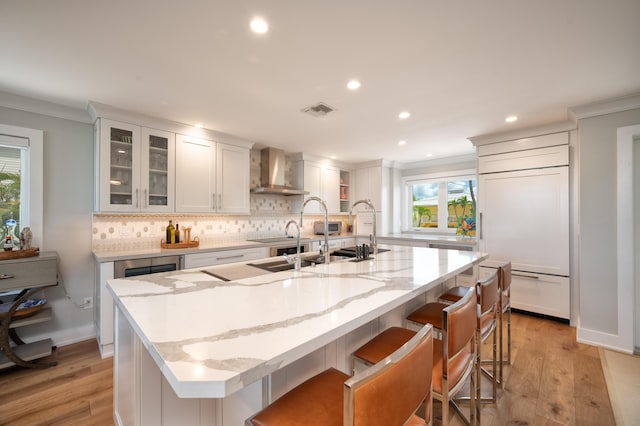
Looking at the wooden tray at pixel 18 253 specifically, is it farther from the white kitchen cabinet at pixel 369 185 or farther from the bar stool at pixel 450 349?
the white kitchen cabinet at pixel 369 185

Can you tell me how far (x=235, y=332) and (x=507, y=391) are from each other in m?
2.13

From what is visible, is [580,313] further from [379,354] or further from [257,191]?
[257,191]

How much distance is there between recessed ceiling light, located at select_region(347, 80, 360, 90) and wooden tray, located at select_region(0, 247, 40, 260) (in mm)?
3025

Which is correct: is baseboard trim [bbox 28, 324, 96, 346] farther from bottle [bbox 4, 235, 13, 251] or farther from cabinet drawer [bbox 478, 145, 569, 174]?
cabinet drawer [bbox 478, 145, 569, 174]

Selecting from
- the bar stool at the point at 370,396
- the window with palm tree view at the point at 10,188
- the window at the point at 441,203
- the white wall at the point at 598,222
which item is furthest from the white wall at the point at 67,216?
the white wall at the point at 598,222

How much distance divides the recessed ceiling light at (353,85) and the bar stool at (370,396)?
76.2 inches

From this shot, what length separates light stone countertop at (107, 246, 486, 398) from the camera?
0.64 meters

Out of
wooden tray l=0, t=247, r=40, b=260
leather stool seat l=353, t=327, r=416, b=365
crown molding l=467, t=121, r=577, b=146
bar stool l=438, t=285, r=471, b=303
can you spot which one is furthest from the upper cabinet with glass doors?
crown molding l=467, t=121, r=577, b=146

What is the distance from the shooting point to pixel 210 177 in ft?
11.1

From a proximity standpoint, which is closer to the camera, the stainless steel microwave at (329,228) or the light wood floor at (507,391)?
the light wood floor at (507,391)

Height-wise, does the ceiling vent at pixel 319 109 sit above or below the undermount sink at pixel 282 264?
above

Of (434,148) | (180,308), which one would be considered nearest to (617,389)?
(180,308)

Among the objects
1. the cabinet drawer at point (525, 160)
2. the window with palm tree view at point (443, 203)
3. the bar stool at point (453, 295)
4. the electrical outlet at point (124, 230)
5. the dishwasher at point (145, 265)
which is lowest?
the bar stool at point (453, 295)

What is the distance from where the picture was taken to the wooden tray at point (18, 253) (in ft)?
7.09
